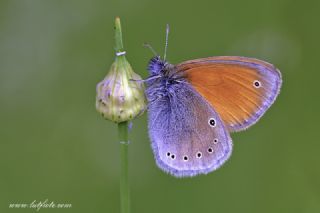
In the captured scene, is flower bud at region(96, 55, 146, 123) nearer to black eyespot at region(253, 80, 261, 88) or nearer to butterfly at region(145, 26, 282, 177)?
butterfly at region(145, 26, 282, 177)

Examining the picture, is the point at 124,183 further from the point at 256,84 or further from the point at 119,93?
the point at 256,84

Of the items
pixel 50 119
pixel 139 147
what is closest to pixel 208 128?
pixel 139 147

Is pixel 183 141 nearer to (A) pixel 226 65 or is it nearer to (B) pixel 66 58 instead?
(A) pixel 226 65

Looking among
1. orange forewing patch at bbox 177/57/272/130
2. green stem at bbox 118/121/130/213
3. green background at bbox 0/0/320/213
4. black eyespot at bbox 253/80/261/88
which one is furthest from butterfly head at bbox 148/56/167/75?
green stem at bbox 118/121/130/213

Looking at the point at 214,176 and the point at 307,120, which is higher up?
the point at 307,120

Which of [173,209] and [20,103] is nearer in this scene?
[173,209]

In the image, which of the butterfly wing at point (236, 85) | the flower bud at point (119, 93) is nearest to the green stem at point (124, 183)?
the flower bud at point (119, 93)

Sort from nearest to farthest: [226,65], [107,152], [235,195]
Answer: [226,65] → [235,195] → [107,152]
